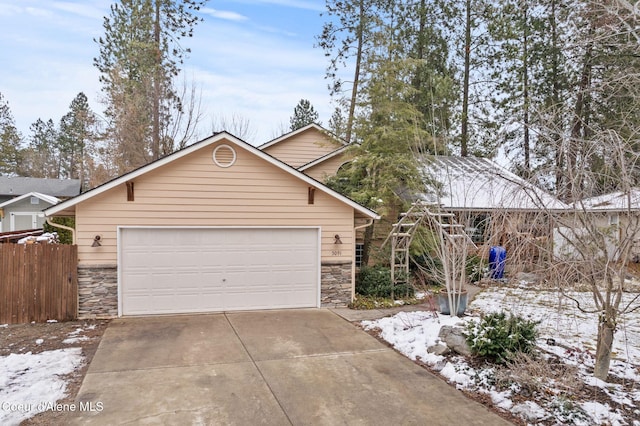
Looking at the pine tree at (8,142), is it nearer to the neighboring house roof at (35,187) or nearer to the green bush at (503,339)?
the neighboring house roof at (35,187)

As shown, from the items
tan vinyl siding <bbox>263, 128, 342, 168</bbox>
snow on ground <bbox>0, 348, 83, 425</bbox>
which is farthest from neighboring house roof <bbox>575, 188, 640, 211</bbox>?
tan vinyl siding <bbox>263, 128, 342, 168</bbox>

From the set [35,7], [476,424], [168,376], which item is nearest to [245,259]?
[168,376]

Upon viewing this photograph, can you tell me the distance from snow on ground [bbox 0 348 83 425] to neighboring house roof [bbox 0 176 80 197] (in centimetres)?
2626

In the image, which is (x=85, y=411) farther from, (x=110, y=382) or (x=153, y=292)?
(x=153, y=292)

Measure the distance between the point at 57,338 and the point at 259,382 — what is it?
13.4ft

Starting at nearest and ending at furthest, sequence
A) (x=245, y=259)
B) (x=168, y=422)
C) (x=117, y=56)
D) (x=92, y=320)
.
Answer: (x=168, y=422) < (x=92, y=320) < (x=245, y=259) < (x=117, y=56)

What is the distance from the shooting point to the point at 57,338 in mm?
6688

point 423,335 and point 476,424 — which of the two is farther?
point 423,335

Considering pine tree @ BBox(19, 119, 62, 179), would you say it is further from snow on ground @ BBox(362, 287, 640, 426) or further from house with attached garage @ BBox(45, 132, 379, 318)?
snow on ground @ BBox(362, 287, 640, 426)

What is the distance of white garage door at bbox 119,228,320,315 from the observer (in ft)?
27.3

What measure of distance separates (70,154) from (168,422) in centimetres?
4661

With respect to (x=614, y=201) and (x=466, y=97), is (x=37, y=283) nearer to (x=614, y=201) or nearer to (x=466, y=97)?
(x=614, y=201)

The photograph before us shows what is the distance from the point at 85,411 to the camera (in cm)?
418

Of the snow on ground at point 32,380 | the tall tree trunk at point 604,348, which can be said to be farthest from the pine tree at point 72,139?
the tall tree trunk at point 604,348
